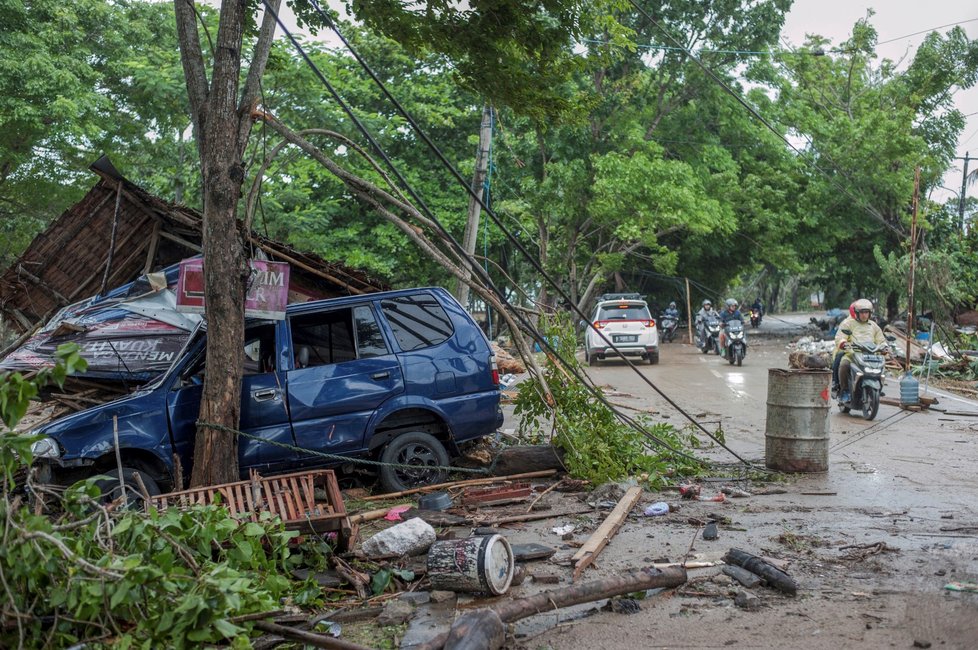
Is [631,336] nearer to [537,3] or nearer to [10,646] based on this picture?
[537,3]

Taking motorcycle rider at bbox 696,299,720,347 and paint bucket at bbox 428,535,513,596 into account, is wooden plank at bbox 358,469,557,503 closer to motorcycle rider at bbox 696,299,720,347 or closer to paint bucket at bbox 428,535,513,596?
paint bucket at bbox 428,535,513,596

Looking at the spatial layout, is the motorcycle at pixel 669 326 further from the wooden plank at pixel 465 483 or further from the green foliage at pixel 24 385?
the green foliage at pixel 24 385

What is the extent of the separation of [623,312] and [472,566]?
70.8ft

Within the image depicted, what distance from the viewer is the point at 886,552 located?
655 centimetres

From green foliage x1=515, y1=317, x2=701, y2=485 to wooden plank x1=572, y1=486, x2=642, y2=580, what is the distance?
620 millimetres

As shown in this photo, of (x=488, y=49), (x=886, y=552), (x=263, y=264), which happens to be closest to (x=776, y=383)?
(x=886, y=552)

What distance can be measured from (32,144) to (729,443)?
56.1 feet

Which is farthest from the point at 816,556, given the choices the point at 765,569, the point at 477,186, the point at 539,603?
the point at 477,186

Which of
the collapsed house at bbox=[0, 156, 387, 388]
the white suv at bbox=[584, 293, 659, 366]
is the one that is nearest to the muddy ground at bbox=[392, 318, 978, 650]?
the collapsed house at bbox=[0, 156, 387, 388]

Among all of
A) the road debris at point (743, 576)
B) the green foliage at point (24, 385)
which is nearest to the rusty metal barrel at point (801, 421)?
the road debris at point (743, 576)

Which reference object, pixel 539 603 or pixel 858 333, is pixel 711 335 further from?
pixel 539 603

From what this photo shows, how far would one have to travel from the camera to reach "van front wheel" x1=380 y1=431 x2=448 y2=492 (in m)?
8.80

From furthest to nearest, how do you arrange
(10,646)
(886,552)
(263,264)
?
(263,264)
(886,552)
(10,646)

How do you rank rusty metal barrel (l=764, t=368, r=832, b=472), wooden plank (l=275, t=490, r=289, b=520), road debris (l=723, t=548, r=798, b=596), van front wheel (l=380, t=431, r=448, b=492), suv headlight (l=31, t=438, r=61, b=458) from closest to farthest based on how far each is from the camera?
road debris (l=723, t=548, r=798, b=596) < wooden plank (l=275, t=490, r=289, b=520) < suv headlight (l=31, t=438, r=61, b=458) < van front wheel (l=380, t=431, r=448, b=492) < rusty metal barrel (l=764, t=368, r=832, b=472)
